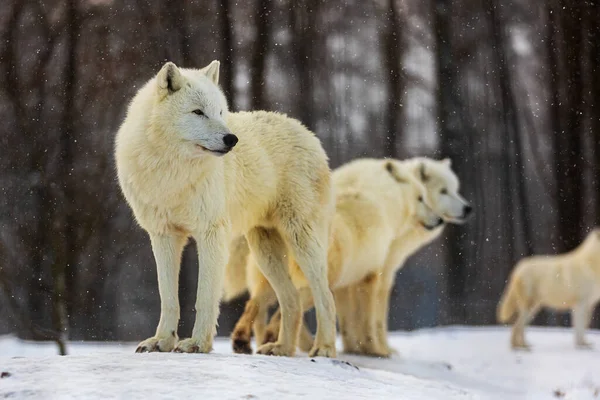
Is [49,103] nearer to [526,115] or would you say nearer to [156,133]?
[156,133]

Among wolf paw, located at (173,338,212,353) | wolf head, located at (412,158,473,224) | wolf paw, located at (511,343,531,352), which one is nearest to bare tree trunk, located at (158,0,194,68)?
wolf paw, located at (173,338,212,353)

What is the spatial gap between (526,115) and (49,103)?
5.24ft

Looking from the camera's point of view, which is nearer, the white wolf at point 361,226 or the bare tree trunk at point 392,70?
the white wolf at point 361,226

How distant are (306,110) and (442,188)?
0.74m

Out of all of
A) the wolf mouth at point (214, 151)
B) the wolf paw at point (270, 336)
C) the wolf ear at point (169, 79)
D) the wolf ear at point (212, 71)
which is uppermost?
the wolf ear at point (212, 71)

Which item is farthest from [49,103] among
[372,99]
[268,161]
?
[372,99]

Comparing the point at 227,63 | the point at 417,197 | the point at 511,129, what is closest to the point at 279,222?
the point at 227,63

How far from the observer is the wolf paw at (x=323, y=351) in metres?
1.63

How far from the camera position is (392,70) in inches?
88.4

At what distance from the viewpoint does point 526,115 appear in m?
2.50

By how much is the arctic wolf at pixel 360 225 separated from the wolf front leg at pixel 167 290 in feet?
1.32

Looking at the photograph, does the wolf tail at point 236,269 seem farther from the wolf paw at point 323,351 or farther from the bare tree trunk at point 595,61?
the bare tree trunk at point 595,61

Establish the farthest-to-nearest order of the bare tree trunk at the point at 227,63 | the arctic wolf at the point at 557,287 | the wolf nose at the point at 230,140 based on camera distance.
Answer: the arctic wolf at the point at 557,287 < the bare tree trunk at the point at 227,63 < the wolf nose at the point at 230,140

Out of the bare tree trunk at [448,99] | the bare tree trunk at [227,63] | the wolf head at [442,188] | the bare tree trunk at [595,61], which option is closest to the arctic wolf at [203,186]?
the bare tree trunk at [227,63]
